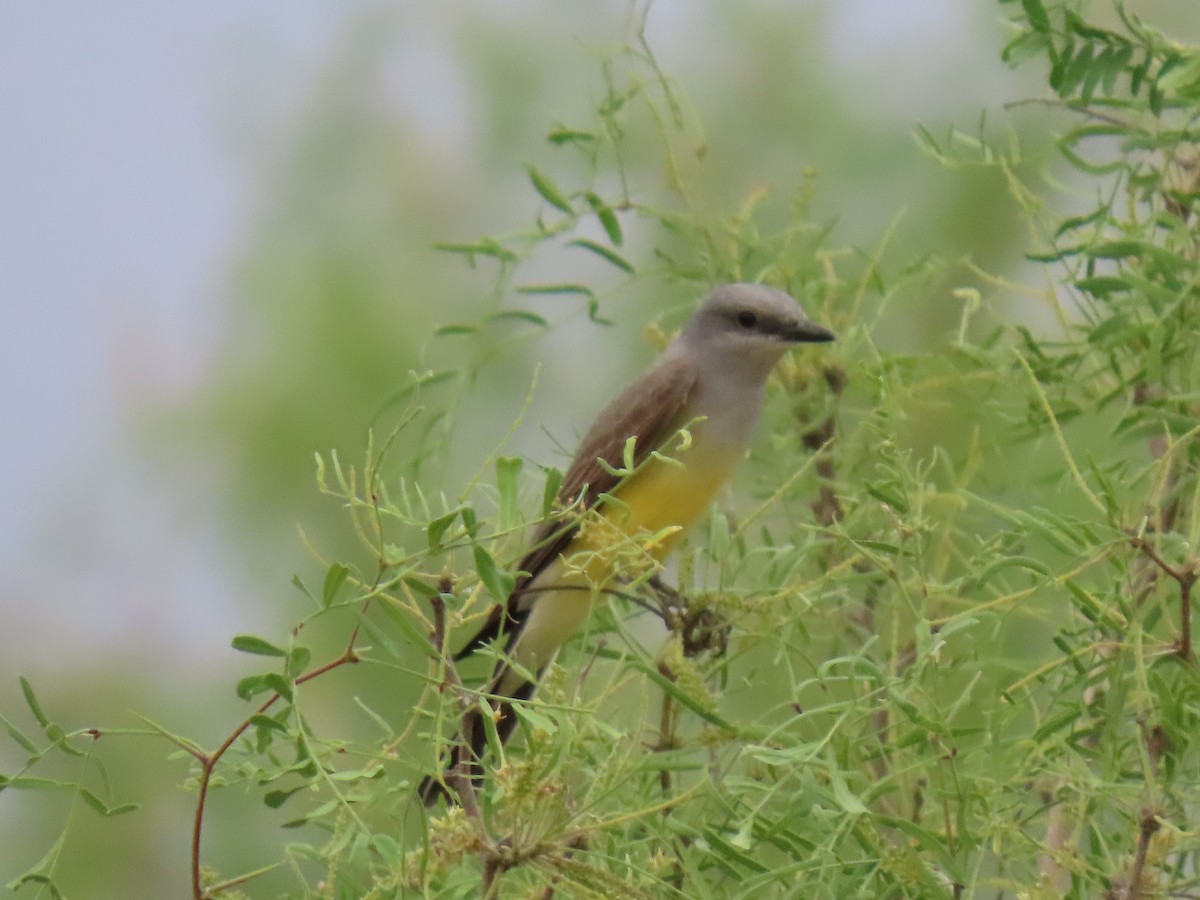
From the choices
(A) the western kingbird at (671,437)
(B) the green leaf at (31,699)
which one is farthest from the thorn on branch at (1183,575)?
(A) the western kingbird at (671,437)

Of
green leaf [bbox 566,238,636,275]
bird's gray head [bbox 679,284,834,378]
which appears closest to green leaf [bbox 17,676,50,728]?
green leaf [bbox 566,238,636,275]

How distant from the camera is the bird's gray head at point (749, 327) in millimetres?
1240

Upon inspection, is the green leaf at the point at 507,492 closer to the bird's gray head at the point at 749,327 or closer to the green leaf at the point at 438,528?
the green leaf at the point at 438,528

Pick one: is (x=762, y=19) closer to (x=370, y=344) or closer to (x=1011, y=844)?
(x=370, y=344)

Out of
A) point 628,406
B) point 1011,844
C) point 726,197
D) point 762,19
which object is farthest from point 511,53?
point 1011,844

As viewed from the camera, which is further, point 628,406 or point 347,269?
point 347,269

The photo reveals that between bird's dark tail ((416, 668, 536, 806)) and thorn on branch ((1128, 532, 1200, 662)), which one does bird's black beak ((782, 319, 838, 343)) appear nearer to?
bird's dark tail ((416, 668, 536, 806))

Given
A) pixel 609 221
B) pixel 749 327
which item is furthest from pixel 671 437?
pixel 609 221

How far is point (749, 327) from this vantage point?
142 cm

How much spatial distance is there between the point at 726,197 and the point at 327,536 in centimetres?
55

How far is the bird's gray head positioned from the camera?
1.24m

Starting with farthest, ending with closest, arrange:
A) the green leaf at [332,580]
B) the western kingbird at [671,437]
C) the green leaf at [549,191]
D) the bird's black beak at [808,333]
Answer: the western kingbird at [671,437]
the bird's black beak at [808,333]
the green leaf at [549,191]
the green leaf at [332,580]

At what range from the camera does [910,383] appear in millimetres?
1070

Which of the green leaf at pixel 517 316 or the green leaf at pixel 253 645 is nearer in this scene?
the green leaf at pixel 253 645
